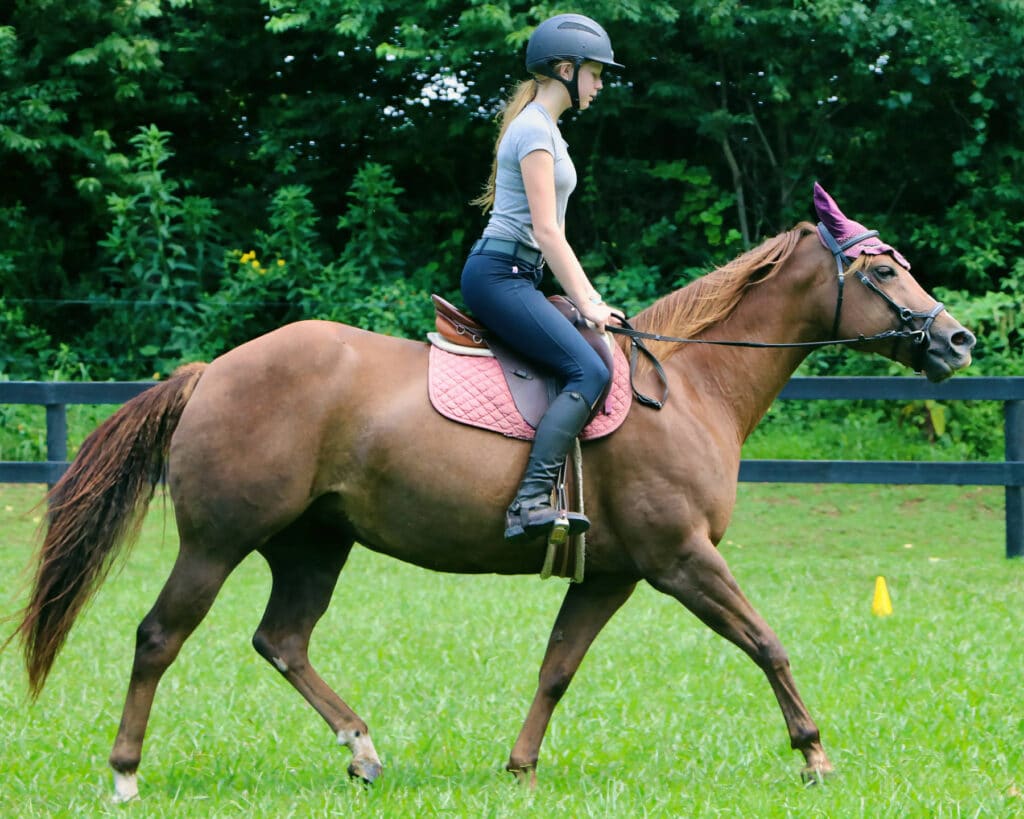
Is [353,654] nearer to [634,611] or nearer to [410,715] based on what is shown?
[410,715]

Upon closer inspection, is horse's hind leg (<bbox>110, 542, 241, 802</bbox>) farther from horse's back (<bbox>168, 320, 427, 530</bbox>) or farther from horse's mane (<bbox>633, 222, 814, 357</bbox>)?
horse's mane (<bbox>633, 222, 814, 357</bbox>)

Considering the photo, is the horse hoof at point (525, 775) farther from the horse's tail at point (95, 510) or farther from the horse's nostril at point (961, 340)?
the horse's nostril at point (961, 340)

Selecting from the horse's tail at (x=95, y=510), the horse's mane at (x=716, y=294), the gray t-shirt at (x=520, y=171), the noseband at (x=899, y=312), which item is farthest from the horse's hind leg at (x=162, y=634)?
the noseband at (x=899, y=312)

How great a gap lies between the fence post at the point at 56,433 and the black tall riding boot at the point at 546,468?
6208mm

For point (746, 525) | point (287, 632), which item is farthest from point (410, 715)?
point (746, 525)

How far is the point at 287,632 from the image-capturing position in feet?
17.1

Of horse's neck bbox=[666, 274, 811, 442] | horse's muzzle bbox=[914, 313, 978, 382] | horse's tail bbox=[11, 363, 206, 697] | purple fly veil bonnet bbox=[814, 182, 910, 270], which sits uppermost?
purple fly veil bonnet bbox=[814, 182, 910, 270]

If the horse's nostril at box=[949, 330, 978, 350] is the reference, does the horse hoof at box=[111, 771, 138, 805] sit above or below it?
below

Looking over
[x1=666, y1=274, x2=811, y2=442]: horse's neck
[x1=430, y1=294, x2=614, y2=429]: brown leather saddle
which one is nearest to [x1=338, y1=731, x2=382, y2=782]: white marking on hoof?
[x1=430, y1=294, x2=614, y2=429]: brown leather saddle

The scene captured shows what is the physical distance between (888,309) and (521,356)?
1482 millimetres

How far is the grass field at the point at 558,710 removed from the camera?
15.1ft

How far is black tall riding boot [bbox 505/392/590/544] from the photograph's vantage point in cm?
464

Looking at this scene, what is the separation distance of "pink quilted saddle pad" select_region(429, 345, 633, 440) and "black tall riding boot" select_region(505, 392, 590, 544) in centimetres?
13

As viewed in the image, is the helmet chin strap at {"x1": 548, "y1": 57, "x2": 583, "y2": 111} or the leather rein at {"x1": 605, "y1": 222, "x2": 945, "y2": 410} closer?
the helmet chin strap at {"x1": 548, "y1": 57, "x2": 583, "y2": 111}
